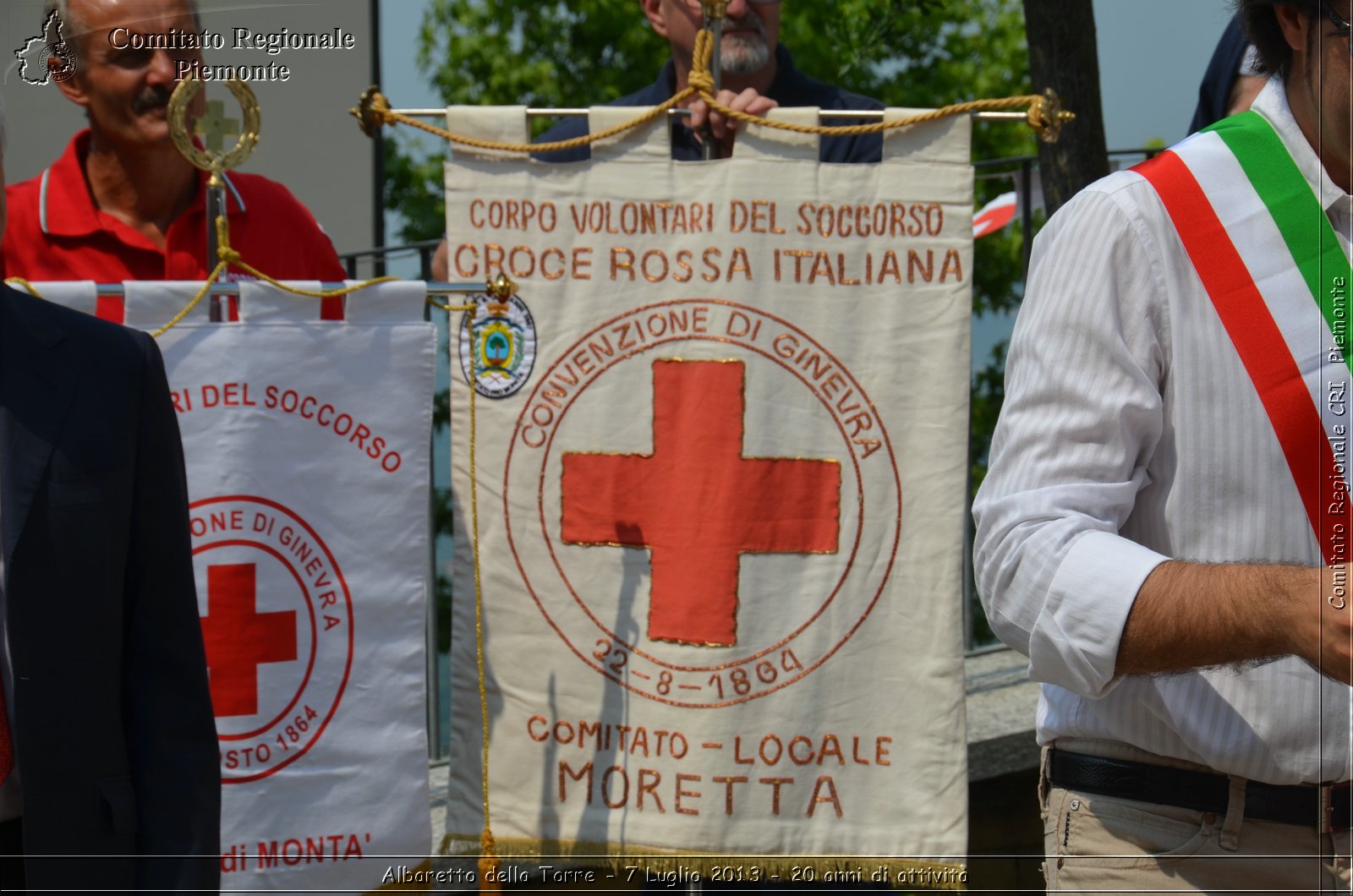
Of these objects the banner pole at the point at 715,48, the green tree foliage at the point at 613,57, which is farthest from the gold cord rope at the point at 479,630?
the green tree foliage at the point at 613,57

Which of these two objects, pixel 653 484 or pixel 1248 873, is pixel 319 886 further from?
pixel 1248 873

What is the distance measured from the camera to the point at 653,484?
119 inches

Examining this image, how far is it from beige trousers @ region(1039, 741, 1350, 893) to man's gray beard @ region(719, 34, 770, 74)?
6.68ft

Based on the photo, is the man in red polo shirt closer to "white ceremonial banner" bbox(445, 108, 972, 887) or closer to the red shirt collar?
the red shirt collar

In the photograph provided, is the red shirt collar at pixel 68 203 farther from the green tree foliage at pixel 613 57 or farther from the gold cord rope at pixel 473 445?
the green tree foliage at pixel 613 57

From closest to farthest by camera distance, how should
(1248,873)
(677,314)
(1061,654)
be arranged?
(1061,654) → (1248,873) → (677,314)

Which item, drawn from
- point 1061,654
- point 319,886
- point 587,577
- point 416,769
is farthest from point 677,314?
point 1061,654

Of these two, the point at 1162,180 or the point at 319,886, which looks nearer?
the point at 1162,180

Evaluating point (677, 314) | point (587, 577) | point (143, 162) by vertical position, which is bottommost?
point (587, 577)

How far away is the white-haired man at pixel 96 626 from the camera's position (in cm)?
179

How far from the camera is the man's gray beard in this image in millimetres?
3363

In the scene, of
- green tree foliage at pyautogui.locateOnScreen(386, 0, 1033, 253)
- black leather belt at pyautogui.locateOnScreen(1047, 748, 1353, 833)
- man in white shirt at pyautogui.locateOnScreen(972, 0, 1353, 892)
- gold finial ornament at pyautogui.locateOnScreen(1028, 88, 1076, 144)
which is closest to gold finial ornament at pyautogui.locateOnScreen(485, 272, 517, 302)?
gold finial ornament at pyautogui.locateOnScreen(1028, 88, 1076, 144)

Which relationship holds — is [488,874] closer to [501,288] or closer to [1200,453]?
[501,288]

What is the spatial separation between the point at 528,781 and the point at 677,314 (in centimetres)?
101
